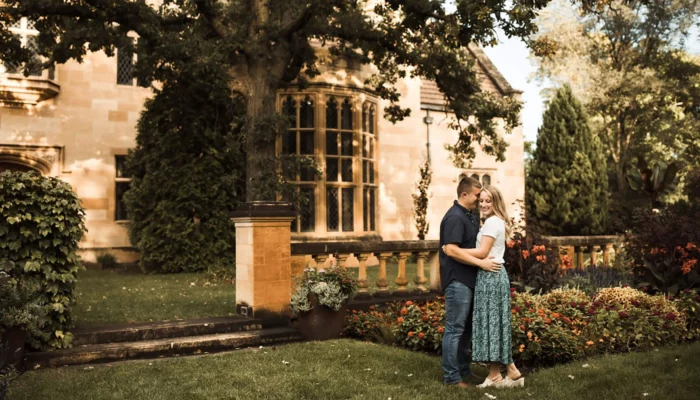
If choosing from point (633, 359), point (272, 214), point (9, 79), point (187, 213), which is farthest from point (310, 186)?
point (633, 359)

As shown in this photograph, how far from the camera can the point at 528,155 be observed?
4634 centimetres

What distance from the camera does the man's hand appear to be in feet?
18.0

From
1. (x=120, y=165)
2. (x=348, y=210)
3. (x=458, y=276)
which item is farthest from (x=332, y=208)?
(x=458, y=276)

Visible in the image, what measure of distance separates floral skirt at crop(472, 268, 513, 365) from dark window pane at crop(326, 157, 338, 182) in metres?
10.4

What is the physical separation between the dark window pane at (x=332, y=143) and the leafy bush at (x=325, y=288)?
7748 millimetres

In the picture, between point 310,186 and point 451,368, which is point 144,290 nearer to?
point 310,186

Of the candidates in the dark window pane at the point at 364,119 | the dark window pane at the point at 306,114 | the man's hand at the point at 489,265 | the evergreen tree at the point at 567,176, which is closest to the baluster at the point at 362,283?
the man's hand at the point at 489,265

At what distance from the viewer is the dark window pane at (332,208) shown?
15749 mm

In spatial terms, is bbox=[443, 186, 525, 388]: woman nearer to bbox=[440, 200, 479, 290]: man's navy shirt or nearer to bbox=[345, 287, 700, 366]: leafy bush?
bbox=[440, 200, 479, 290]: man's navy shirt

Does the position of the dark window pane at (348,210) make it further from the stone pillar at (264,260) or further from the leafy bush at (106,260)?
the stone pillar at (264,260)

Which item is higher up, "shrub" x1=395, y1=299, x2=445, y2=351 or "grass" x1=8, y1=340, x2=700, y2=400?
"shrub" x1=395, y1=299, x2=445, y2=351

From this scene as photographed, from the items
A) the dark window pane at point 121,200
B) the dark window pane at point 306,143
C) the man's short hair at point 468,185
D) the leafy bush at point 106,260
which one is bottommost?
the leafy bush at point 106,260

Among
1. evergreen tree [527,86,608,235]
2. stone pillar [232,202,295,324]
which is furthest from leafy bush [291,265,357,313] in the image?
evergreen tree [527,86,608,235]

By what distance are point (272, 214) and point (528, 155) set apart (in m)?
40.8
